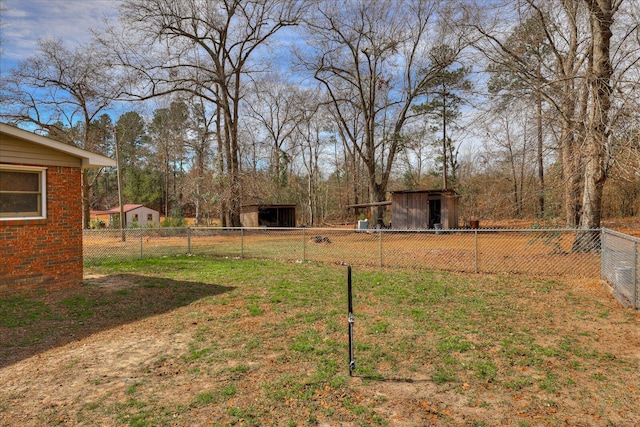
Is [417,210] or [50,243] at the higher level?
[417,210]

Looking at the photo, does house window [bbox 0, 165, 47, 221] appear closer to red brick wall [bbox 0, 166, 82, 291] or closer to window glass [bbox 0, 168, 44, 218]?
window glass [bbox 0, 168, 44, 218]

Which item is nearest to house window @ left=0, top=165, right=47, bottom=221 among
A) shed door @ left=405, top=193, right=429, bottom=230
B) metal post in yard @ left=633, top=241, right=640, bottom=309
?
metal post in yard @ left=633, top=241, right=640, bottom=309

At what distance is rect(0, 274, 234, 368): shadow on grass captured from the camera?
4926 millimetres

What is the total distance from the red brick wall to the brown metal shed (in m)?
18.4

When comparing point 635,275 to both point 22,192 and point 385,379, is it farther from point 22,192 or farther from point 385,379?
point 22,192

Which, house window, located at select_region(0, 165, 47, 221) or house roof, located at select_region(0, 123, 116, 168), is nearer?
house roof, located at select_region(0, 123, 116, 168)

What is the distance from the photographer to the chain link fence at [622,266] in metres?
5.78

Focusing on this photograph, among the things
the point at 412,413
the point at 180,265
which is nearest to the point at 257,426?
the point at 412,413

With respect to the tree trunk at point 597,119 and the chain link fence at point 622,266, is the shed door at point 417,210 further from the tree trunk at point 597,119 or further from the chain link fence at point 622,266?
→ the chain link fence at point 622,266

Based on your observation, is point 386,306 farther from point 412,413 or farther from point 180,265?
point 180,265

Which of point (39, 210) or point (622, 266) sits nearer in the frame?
point (622, 266)

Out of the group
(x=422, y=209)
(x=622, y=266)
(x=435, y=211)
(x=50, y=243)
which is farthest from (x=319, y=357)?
(x=435, y=211)

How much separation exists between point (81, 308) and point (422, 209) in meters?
19.8

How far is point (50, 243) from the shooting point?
289 inches
